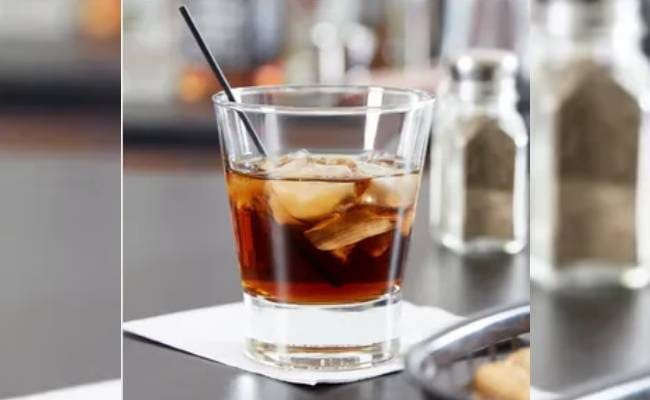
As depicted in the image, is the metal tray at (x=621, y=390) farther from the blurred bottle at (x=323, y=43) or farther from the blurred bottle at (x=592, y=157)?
the blurred bottle at (x=323, y=43)

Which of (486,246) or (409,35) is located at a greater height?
(409,35)

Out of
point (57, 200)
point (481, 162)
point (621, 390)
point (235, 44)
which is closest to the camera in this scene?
point (621, 390)

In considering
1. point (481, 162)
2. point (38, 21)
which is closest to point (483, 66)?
point (481, 162)

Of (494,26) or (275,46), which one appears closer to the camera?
(494,26)

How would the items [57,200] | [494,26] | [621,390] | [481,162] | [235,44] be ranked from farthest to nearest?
[235,44] < [494,26] < [57,200] < [481,162] < [621,390]

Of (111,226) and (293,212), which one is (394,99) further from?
(111,226)

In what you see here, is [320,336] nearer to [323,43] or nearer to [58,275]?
[58,275]

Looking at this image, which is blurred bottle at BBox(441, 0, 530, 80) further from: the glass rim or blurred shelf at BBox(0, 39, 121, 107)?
the glass rim

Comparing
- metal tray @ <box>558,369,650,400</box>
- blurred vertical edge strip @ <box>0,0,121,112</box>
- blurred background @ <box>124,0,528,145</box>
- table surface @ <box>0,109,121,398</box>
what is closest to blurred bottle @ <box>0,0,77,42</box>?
blurred vertical edge strip @ <box>0,0,121,112</box>
